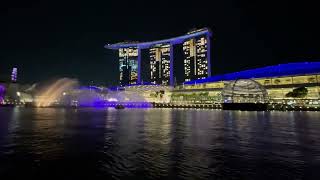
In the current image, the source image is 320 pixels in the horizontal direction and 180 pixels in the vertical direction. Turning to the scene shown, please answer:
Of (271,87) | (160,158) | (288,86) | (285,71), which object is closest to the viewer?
(160,158)

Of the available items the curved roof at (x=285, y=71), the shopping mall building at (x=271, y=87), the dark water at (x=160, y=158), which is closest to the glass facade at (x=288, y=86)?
the shopping mall building at (x=271, y=87)

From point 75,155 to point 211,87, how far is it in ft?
484

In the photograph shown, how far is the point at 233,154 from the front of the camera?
57.3 ft

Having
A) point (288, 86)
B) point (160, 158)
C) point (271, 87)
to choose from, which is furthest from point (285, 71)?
point (160, 158)

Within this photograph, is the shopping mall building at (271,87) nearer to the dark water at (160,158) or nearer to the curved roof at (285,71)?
the curved roof at (285,71)

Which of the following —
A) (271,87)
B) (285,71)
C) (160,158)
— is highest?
(285,71)

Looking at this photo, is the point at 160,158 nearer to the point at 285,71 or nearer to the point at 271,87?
the point at 271,87

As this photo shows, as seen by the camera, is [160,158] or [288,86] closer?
[160,158]

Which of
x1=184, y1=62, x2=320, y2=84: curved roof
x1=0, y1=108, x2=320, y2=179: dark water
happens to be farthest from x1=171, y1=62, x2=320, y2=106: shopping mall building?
x1=0, y1=108, x2=320, y2=179: dark water

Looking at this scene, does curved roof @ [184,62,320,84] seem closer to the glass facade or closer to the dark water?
the glass facade

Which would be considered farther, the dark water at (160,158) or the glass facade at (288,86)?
the glass facade at (288,86)

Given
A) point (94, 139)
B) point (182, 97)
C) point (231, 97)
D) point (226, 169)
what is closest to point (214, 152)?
point (226, 169)

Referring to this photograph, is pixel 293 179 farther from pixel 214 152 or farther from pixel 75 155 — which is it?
pixel 75 155

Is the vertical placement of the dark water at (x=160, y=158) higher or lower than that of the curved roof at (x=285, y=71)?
lower
